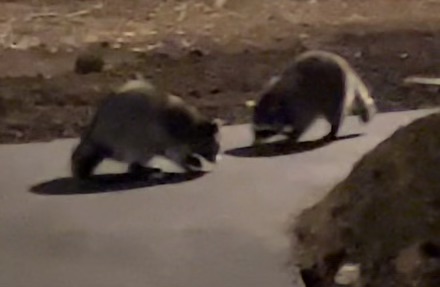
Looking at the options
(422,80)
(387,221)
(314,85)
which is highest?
(387,221)

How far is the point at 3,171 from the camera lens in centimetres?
273

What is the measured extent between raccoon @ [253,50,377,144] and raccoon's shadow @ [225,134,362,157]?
0.02m

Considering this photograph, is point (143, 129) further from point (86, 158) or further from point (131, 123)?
point (86, 158)

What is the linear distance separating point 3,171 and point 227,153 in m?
0.55

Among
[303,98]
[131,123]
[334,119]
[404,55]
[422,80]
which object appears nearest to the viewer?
[131,123]

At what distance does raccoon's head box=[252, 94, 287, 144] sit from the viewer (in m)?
2.87

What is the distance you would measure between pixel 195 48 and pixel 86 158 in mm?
1235

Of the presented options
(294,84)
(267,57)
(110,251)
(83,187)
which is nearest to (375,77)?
(267,57)

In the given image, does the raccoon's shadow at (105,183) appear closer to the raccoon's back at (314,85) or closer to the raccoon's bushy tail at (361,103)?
the raccoon's back at (314,85)

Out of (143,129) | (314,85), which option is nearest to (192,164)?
(143,129)

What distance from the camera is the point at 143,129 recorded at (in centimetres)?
255

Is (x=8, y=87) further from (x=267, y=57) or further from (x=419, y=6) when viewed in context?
(x=419, y=6)

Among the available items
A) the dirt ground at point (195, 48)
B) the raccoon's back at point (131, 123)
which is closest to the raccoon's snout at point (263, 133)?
the dirt ground at point (195, 48)

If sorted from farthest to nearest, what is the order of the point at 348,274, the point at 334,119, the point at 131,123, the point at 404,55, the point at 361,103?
the point at 404,55
the point at 361,103
the point at 334,119
the point at 131,123
the point at 348,274
